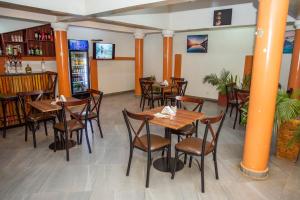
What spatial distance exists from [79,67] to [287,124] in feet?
20.6

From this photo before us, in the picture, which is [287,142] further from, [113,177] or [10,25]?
[10,25]

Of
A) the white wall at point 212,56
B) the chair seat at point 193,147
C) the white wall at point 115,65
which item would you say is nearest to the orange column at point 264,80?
the chair seat at point 193,147

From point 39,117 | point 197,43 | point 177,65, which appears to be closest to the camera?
point 39,117

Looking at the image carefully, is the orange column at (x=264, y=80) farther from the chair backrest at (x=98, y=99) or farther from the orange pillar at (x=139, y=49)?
the orange pillar at (x=139, y=49)

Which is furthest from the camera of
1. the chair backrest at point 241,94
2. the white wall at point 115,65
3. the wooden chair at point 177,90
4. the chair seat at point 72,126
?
the white wall at point 115,65

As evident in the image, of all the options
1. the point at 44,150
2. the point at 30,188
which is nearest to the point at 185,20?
the point at 44,150

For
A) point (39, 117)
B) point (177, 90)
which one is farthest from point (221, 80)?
point (39, 117)

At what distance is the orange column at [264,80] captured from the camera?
101 inches

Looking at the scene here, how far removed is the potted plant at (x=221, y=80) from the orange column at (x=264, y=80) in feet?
12.9

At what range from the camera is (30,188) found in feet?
8.81

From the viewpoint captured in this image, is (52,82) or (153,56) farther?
(153,56)

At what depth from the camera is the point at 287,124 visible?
3.36 metres

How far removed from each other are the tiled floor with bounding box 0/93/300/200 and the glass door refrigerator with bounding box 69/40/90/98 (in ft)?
11.9

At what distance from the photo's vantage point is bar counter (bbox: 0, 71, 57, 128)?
14.9ft
